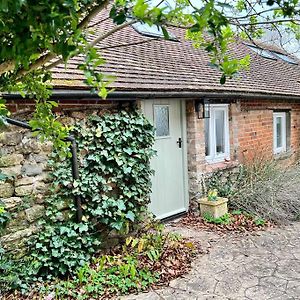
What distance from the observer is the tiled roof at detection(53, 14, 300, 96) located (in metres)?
5.46

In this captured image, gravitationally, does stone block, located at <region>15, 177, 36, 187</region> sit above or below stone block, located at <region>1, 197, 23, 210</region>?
above

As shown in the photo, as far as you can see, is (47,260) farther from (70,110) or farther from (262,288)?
(262,288)

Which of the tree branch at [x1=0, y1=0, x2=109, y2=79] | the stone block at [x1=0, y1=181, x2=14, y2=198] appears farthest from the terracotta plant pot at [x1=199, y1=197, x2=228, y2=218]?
the tree branch at [x1=0, y1=0, x2=109, y2=79]

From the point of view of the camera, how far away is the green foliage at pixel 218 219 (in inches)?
253

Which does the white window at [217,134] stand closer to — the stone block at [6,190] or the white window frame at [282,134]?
the white window frame at [282,134]

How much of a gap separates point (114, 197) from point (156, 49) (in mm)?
4460

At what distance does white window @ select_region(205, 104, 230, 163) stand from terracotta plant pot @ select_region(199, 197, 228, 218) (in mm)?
1068

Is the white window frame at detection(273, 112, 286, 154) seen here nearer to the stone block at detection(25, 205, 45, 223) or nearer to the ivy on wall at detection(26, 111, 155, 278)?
the ivy on wall at detection(26, 111, 155, 278)

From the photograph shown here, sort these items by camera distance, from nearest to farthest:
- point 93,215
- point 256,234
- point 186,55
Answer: point 93,215 → point 256,234 → point 186,55

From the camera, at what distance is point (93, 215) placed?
4676 millimetres

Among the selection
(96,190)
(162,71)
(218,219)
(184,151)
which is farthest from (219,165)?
(96,190)

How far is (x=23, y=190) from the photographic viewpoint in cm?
428

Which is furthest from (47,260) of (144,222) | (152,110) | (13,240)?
(152,110)

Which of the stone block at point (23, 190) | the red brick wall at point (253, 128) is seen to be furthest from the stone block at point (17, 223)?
the red brick wall at point (253, 128)
